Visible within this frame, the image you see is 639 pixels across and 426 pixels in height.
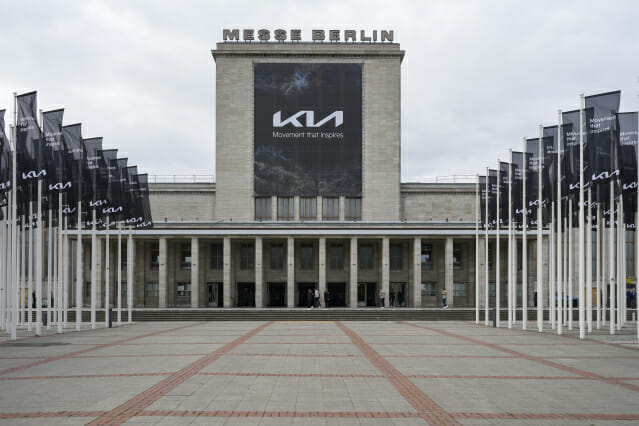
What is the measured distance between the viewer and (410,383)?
15891 millimetres

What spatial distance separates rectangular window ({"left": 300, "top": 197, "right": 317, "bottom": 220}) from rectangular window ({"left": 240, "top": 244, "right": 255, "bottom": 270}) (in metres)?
6.84

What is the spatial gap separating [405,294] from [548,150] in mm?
36601

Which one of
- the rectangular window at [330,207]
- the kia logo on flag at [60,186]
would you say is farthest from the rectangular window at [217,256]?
the kia logo on flag at [60,186]

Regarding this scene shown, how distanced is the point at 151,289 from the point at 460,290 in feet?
102

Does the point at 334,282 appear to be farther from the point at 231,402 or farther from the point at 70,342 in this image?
the point at 231,402

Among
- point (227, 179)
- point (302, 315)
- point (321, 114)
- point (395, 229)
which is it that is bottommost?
point (302, 315)

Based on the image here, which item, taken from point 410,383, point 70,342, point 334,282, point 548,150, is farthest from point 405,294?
point 410,383

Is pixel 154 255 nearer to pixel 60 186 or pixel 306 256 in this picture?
pixel 306 256

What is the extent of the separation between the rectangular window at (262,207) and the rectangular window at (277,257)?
456cm

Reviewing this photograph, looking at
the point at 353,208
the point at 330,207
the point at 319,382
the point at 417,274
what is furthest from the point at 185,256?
the point at 319,382

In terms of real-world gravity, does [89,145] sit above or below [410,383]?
above

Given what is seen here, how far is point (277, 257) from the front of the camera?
68938mm

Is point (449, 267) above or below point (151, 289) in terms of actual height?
above

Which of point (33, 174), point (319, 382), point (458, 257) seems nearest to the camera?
point (319, 382)
